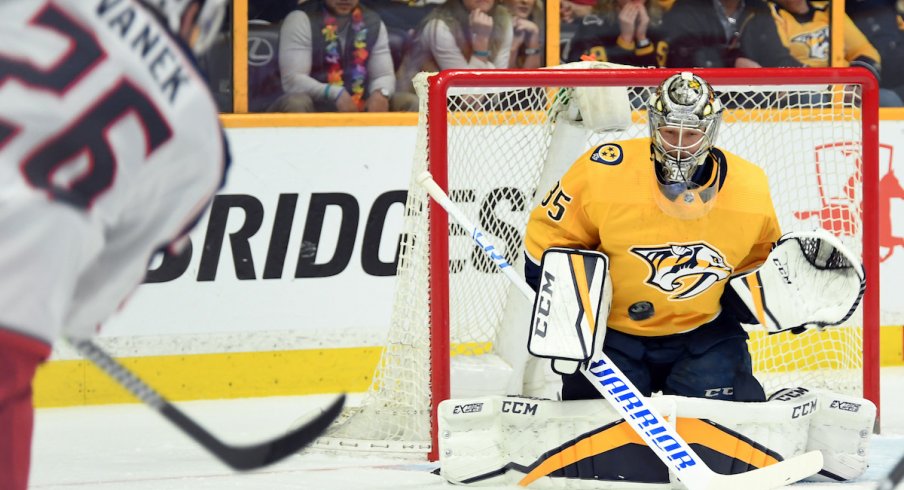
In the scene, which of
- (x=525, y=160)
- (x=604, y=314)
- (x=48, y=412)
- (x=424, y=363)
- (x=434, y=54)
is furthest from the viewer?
(x=434, y=54)

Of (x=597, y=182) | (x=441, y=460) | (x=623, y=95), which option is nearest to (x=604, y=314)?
(x=597, y=182)

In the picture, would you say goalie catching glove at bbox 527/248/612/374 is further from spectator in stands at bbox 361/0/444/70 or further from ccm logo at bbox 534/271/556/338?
spectator in stands at bbox 361/0/444/70

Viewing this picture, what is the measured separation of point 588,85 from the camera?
10.3 ft

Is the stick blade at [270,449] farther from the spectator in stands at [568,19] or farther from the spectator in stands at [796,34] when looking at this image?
the spectator in stands at [796,34]

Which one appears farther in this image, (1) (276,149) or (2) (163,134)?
(1) (276,149)

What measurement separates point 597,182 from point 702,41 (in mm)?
2020

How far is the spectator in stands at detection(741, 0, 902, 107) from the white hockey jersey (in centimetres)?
368

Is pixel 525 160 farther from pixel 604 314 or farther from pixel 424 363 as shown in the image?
pixel 604 314

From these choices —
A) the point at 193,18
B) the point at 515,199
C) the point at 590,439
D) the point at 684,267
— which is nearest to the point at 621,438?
the point at 590,439

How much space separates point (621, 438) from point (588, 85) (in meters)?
0.85

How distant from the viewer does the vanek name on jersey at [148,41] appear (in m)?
1.13

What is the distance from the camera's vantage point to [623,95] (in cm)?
327

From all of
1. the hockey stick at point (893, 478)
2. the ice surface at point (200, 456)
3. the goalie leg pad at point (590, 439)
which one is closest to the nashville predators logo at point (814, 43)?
the ice surface at point (200, 456)

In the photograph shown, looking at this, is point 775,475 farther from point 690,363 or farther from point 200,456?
point 200,456
